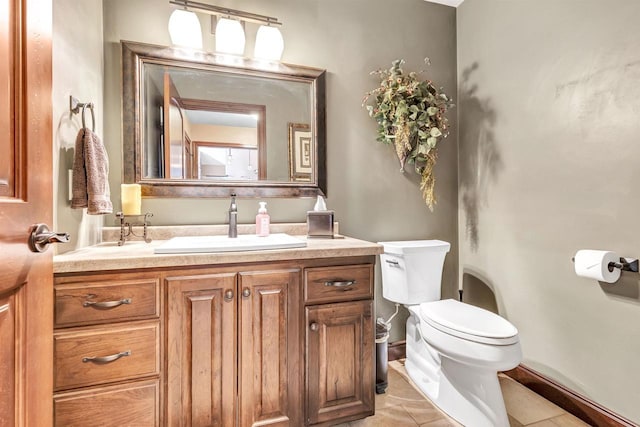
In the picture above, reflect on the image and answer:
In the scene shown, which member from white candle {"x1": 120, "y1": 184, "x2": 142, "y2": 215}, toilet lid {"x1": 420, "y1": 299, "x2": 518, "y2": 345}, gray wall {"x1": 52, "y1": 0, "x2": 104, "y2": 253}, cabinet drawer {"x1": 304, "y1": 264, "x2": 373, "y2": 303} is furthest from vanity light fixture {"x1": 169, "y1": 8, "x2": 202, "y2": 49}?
toilet lid {"x1": 420, "y1": 299, "x2": 518, "y2": 345}

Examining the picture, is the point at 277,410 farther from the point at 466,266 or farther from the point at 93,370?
the point at 466,266

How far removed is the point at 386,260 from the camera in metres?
1.91

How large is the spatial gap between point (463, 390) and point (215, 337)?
120cm

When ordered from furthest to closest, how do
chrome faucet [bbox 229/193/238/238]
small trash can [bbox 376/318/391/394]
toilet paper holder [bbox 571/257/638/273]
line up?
small trash can [bbox 376/318/391/394] < chrome faucet [bbox 229/193/238/238] < toilet paper holder [bbox 571/257/638/273]

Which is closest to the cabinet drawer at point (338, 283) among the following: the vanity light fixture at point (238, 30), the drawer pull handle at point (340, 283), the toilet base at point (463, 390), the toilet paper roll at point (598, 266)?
the drawer pull handle at point (340, 283)

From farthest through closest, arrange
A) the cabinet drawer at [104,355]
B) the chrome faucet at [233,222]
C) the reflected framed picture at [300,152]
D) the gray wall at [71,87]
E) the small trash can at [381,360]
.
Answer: the reflected framed picture at [300,152] < the small trash can at [381,360] < the chrome faucet at [233,222] < the gray wall at [71,87] < the cabinet drawer at [104,355]

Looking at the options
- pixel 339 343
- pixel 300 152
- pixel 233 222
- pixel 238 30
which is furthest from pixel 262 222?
pixel 238 30

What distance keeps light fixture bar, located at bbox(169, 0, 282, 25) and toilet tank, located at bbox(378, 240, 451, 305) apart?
148cm

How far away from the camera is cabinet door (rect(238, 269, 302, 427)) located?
126cm

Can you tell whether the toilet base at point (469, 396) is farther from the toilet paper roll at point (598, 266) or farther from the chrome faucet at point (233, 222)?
the chrome faucet at point (233, 222)

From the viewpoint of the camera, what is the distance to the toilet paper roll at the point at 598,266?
52.8 inches

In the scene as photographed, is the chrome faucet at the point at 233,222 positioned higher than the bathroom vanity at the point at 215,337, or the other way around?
the chrome faucet at the point at 233,222

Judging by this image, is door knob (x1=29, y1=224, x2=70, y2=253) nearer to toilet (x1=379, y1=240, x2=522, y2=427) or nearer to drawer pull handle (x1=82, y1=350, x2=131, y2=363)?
drawer pull handle (x1=82, y1=350, x2=131, y2=363)

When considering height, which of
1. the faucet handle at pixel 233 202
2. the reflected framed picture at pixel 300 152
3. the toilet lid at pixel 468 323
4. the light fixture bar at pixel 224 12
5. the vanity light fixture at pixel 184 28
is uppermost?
the light fixture bar at pixel 224 12
